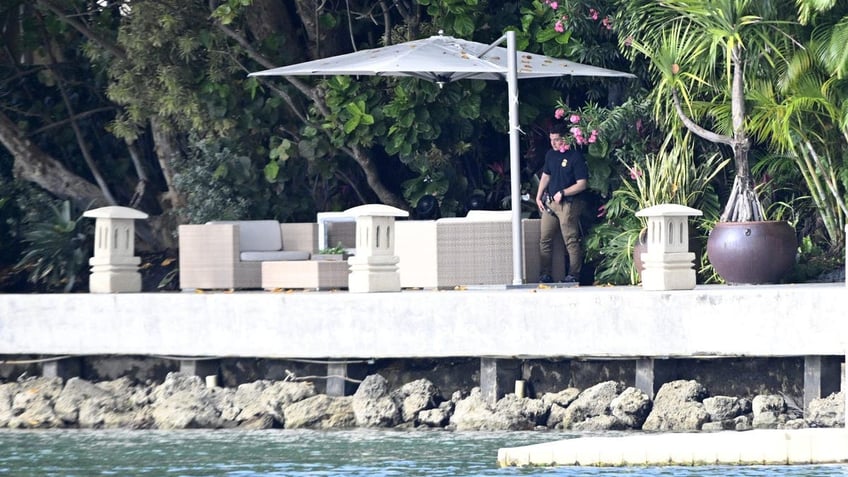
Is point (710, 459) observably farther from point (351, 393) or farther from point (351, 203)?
point (351, 203)

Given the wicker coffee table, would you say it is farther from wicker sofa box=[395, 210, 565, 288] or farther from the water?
the water

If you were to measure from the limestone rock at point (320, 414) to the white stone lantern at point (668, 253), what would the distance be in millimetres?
2443

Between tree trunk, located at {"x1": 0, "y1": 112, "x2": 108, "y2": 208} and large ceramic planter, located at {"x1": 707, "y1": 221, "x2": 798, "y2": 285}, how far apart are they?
693 centimetres

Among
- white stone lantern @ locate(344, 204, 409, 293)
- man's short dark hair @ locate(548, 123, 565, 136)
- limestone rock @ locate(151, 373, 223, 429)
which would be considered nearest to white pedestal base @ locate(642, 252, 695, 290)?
white stone lantern @ locate(344, 204, 409, 293)

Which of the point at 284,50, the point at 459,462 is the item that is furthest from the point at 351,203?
the point at 459,462

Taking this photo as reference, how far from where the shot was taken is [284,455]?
11594mm

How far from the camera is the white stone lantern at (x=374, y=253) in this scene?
43.5ft

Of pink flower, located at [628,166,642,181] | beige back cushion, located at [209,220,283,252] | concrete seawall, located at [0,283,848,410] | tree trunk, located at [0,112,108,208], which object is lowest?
concrete seawall, located at [0,283,848,410]

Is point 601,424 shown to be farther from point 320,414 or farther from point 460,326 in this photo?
point 320,414

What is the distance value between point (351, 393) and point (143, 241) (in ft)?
17.2

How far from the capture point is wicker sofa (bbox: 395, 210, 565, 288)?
47.0 ft

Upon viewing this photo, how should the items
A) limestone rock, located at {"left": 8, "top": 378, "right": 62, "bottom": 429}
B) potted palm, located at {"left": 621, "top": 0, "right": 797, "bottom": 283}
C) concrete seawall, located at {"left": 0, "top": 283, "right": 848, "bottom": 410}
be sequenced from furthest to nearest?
potted palm, located at {"left": 621, "top": 0, "right": 797, "bottom": 283} < limestone rock, located at {"left": 8, "top": 378, "right": 62, "bottom": 429} < concrete seawall, located at {"left": 0, "top": 283, "right": 848, "bottom": 410}

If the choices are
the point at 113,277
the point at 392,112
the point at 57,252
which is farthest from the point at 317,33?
the point at 113,277

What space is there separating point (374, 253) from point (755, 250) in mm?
3043
